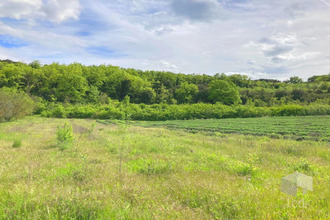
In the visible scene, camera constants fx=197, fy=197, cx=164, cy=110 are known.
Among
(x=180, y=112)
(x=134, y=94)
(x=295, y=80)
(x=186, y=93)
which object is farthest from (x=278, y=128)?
(x=295, y=80)

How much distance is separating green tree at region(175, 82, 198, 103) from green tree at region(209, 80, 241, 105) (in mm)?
9072

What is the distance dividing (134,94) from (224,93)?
42.9 metres

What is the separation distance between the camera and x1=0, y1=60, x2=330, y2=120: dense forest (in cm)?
6228

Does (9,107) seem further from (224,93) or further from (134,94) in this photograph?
(224,93)

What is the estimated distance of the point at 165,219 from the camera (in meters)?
3.30

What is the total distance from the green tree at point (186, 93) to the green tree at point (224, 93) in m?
9.07

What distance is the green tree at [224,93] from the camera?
93.9 m

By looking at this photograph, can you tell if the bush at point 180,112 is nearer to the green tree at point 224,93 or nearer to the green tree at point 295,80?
the green tree at point 224,93

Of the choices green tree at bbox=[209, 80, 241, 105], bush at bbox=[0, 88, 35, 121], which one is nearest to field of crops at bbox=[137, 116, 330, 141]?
bush at bbox=[0, 88, 35, 121]

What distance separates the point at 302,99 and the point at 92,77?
94772mm

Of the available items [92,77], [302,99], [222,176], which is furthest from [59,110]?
[302,99]

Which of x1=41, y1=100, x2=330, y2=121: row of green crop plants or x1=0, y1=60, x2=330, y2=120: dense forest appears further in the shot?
x1=0, y1=60, x2=330, y2=120: dense forest

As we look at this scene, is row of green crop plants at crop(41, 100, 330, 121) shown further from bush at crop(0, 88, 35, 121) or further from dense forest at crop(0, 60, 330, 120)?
bush at crop(0, 88, 35, 121)

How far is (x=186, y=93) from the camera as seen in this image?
320 feet
